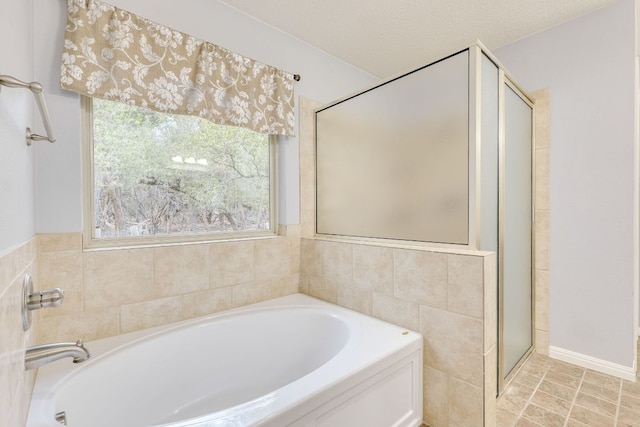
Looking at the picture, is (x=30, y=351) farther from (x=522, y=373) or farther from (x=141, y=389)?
(x=522, y=373)

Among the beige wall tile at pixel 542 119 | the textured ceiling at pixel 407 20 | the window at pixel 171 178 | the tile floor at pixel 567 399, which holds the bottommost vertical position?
the tile floor at pixel 567 399

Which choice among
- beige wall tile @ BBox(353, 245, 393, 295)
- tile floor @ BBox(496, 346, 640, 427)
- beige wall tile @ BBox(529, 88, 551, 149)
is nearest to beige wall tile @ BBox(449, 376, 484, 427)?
tile floor @ BBox(496, 346, 640, 427)

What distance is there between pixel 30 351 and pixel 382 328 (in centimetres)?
145

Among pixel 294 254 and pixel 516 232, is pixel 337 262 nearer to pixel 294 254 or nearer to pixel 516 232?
pixel 294 254

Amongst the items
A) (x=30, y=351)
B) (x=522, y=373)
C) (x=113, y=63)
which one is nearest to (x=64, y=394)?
(x=30, y=351)

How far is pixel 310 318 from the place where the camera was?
76.3 inches

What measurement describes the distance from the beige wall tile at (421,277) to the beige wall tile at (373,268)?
48 millimetres

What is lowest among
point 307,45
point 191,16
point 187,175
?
point 187,175

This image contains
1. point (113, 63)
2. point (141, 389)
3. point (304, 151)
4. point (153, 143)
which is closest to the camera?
point (141, 389)

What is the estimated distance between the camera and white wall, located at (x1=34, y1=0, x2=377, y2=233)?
4.65 feet

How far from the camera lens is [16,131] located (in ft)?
3.19

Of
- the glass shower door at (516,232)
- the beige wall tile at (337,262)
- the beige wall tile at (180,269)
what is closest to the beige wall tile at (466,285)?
the glass shower door at (516,232)

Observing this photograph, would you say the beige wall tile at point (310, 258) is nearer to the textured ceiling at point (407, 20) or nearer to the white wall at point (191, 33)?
the white wall at point (191, 33)

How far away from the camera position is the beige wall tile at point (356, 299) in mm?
1857
